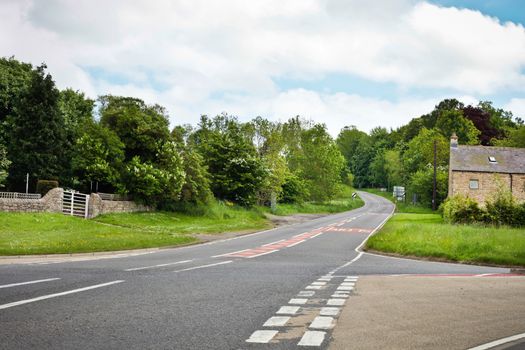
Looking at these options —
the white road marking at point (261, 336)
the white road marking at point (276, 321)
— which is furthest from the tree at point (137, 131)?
the white road marking at point (261, 336)

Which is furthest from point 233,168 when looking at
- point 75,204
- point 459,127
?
point 459,127

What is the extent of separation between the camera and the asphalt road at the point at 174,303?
Answer: 22.5 ft

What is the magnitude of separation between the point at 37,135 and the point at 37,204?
13695mm

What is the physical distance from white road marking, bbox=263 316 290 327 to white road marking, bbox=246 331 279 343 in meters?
0.49

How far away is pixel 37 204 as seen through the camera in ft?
113

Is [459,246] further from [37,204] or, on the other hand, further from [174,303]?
[37,204]

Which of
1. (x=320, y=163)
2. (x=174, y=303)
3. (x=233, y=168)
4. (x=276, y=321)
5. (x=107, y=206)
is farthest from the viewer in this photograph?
(x=320, y=163)

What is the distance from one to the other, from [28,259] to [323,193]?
68.8 m

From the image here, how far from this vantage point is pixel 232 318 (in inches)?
326

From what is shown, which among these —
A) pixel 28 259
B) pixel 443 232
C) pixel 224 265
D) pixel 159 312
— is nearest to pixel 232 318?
pixel 159 312

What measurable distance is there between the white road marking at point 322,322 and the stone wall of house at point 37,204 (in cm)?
2908

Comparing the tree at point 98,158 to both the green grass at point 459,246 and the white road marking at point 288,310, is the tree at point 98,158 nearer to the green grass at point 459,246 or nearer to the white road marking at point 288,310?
the green grass at point 459,246

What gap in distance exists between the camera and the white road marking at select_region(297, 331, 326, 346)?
6.79 metres

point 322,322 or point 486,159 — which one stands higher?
point 486,159
